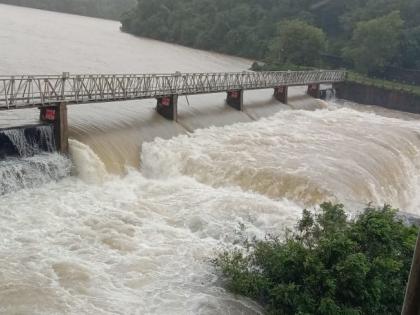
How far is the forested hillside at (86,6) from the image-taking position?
11869 cm

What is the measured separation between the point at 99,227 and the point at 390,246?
857 cm

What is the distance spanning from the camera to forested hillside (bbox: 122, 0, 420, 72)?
6456 centimetres

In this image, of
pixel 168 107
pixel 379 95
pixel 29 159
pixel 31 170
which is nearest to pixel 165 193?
pixel 31 170

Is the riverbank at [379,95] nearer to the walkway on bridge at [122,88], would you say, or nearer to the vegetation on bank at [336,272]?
the walkway on bridge at [122,88]

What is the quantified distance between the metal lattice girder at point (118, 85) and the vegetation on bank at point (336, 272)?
37.7ft

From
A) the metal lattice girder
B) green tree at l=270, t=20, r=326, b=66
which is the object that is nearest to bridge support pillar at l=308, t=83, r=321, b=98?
the metal lattice girder

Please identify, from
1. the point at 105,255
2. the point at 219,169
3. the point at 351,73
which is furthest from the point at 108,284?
the point at 351,73

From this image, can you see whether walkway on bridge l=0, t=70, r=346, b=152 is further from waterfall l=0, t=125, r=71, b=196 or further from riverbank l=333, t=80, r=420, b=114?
riverbank l=333, t=80, r=420, b=114

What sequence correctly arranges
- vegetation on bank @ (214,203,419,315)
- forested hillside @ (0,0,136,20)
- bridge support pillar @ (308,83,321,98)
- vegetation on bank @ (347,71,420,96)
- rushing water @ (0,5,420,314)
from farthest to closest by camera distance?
1. forested hillside @ (0,0,136,20)
2. vegetation on bank @ (347,71,420,96)
3. bridge support pillar @ (308,83,321,98)
4. rushing water @ (0,5,420,314)
5. vegetation on bank @ (214,203,419,315)

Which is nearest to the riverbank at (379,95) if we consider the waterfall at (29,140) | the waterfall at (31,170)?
the waterfall at (29,140)

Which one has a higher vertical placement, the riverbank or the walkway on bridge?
the walkway on bridge

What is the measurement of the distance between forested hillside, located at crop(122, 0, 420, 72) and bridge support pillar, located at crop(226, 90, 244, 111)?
97.8 feet

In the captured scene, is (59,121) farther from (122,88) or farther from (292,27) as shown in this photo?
(292,27)

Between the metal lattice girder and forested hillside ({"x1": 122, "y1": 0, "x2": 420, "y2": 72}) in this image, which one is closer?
the metal lattice girder
